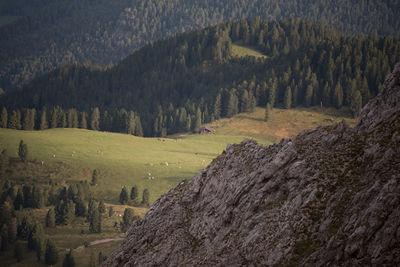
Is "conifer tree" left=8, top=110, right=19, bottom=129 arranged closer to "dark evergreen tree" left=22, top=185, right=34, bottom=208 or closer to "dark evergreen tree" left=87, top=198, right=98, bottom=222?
"dark evergreen tree" left=22, top=185, right=34, bottom=208

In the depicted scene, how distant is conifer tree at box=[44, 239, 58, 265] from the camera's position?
94581 mm

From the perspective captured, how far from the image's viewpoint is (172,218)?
127ft

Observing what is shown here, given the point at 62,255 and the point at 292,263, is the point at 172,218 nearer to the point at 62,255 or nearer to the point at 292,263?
the point at 292,263

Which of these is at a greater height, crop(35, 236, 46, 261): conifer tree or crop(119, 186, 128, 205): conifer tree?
crop(119, 186, 128, 205): conifer tree

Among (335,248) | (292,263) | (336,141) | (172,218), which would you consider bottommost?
(172,218)

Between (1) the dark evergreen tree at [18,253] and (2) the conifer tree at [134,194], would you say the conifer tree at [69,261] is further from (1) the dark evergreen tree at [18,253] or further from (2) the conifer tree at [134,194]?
(2) the conifer tree at [134,194]

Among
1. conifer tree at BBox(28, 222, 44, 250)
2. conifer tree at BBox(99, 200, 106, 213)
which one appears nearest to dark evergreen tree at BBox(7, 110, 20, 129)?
conifer tree at BBox(99, 200, 106, 213)

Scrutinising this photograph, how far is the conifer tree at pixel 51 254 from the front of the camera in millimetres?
94581

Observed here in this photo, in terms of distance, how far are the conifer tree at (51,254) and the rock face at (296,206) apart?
61.2 metres

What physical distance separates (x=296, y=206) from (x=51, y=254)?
7979 cm

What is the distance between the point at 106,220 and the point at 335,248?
99932mm

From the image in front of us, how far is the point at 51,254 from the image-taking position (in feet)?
311

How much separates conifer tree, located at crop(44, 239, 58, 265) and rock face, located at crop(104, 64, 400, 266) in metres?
61.2

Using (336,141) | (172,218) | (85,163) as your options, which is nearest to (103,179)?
(85,163)
